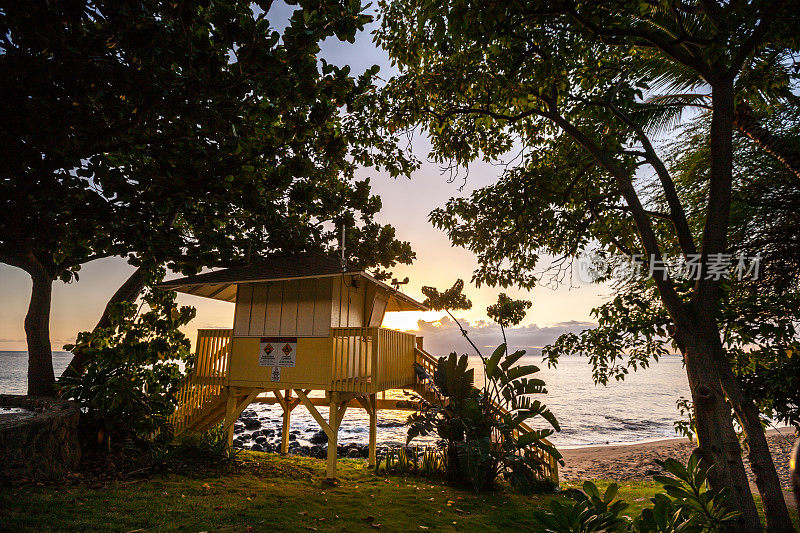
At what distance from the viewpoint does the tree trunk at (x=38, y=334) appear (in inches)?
408

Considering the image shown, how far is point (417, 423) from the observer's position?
9.52 metres

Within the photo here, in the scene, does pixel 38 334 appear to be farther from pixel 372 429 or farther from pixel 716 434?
pixel 716 434

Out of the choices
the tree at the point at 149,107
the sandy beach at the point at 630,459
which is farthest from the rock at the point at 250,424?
the tree at the point at 149,107

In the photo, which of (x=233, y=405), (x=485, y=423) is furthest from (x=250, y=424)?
(x=485, y=423)

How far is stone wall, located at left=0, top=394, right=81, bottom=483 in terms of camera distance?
6658 mm

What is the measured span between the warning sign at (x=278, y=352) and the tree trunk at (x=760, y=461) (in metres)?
8.75

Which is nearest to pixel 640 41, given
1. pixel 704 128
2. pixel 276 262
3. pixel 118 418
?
pixel 704 128

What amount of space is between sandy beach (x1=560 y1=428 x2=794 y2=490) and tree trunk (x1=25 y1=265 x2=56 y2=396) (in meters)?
17.1

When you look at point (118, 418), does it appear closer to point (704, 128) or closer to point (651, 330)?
point (651, 330)

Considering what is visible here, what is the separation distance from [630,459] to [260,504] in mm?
18456

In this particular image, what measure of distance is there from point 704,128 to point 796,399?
6.02 meters

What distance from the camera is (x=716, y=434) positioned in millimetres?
4953

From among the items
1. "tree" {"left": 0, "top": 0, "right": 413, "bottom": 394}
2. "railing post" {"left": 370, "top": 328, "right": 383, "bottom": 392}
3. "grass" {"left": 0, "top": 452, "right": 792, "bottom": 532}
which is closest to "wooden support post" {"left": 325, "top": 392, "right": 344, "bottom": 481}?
"grass" {"left": 0, "top": 452, "right": 792, "bottom": 532}

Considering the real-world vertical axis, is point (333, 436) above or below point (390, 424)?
above
